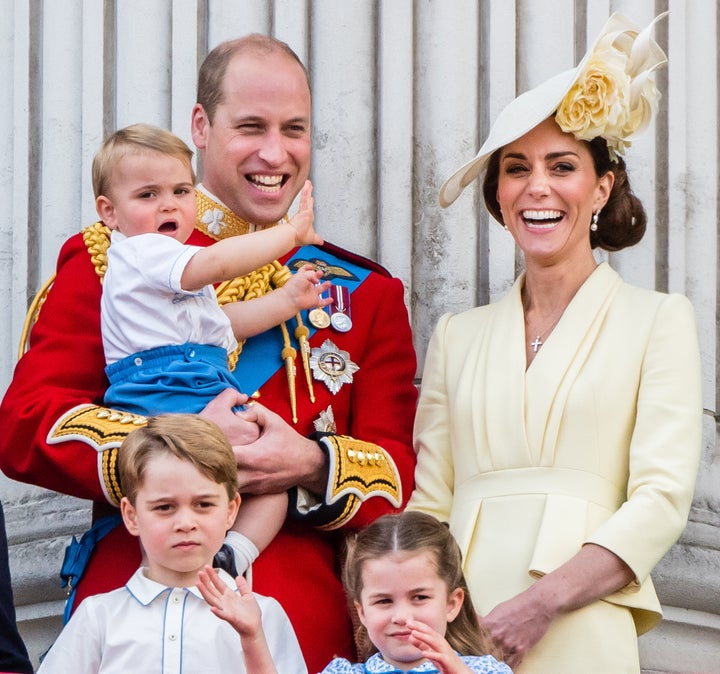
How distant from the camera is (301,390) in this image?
4691mm

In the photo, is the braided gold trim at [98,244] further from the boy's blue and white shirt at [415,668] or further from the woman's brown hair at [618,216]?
the boy's blue and white shirt at [415,668]

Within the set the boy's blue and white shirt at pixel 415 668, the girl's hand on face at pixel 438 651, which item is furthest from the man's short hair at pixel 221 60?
the girl's hand on face at pixel 438 651

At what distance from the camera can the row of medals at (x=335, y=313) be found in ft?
15.7

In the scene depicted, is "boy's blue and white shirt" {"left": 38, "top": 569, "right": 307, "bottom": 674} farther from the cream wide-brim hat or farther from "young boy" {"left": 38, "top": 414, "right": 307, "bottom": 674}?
the cream wide-brim hat

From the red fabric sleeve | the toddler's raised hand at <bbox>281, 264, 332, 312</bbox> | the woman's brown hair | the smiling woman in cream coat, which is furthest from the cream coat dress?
the red fabric sleeve

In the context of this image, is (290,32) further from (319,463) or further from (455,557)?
(455,557)

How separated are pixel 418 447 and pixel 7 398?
0.91m

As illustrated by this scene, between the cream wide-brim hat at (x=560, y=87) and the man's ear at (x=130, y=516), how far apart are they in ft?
4.08

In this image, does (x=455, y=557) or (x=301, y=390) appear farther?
(x=301, y=390)

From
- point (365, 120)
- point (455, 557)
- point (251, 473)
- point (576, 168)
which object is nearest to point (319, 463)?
point (251, 473)

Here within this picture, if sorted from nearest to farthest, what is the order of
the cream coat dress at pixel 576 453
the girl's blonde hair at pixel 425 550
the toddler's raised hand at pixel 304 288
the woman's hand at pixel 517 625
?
the girl's blonde hair at pixel 425 550 < the woman's hand at pixel 517 625 < the cream coat dress at pixel 576 453 < the toddler's raised hand at pixel 304 288

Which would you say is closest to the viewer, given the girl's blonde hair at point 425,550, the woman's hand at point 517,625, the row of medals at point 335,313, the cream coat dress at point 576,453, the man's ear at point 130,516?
the girl's blonde hair at point 425,550

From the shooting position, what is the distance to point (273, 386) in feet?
15.3

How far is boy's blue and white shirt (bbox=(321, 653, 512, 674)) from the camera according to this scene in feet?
12.4
